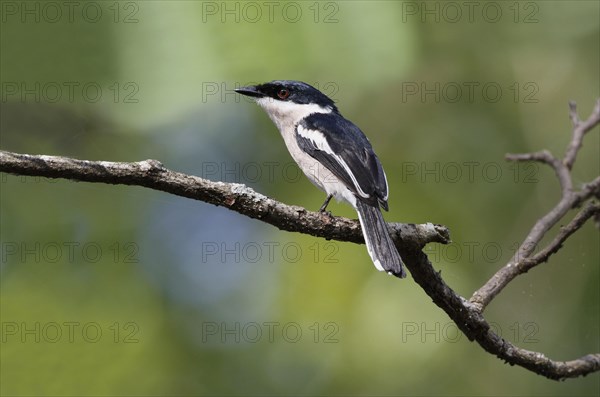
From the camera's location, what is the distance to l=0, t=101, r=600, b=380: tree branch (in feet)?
8.37

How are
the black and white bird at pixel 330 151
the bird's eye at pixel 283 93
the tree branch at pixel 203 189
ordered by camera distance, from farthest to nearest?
the bird's eye at pixel 283 93 < the black and white bird at pixel 330 151 < the tree branch at pixel 203 189

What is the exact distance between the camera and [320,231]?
2.96 meters

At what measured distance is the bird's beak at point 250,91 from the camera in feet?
14.5

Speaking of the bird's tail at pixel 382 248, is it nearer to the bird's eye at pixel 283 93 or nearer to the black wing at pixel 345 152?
the black wing at pixel 345 152

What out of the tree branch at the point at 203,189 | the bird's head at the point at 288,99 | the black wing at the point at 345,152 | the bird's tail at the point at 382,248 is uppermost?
the bird's head at the point at 288,99

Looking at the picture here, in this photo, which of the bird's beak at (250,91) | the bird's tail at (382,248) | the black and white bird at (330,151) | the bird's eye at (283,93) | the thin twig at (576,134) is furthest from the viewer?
the bird's eye at (283,93)

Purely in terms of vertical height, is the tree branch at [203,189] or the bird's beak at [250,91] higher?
the bird's beak at [250,91]

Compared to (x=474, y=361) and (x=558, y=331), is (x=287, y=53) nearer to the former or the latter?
(x=474, y=361)

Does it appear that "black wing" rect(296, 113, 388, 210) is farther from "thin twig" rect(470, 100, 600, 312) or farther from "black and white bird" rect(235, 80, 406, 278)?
"thin twig" rect(470, 100, 600, 312)

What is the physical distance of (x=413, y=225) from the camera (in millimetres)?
3176

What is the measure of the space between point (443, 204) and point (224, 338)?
4.23 feet

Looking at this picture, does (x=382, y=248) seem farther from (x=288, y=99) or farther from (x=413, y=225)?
(x=288, y=99)

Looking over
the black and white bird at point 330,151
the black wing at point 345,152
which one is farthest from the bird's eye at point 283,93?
the black wing at point 345,152

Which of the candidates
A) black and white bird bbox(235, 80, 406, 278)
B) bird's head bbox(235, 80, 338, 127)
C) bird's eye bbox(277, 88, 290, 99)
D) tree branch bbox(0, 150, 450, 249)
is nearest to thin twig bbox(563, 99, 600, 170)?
black and white bird bbox(235, 80, 406, 278)
